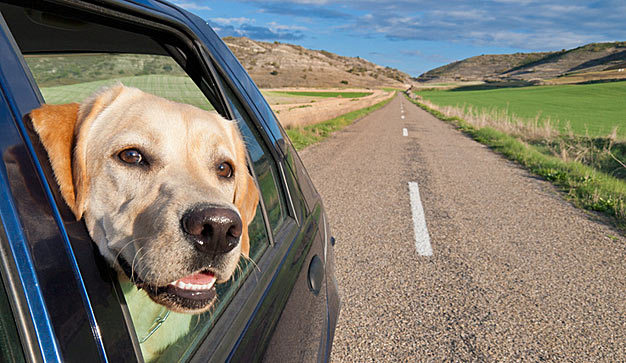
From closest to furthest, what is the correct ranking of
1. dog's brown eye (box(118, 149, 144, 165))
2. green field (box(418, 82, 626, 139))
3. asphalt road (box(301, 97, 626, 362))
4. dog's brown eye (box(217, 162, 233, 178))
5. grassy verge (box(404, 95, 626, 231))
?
dog's brown eye (box(118, 149, 144, 165)) < dog's brown eye (box(217, 162, 233, 178)) < asphalt road (box(301, 97, 626, 362)) < grassy verge (box(404, 95, 626, 231)) < green field (box(418, 82, 626, 139))

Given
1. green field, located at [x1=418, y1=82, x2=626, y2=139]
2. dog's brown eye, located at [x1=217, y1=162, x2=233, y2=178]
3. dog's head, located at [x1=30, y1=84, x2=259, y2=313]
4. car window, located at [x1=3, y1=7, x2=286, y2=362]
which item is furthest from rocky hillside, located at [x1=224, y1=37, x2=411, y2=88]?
dog's head, located at [x1=30, y1=84, x2=259, y2=313]

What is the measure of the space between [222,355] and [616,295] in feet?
13.5

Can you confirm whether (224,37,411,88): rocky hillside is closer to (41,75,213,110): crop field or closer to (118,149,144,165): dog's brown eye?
(41,75,213,110): crop field

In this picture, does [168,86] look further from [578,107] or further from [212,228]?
[578,107]

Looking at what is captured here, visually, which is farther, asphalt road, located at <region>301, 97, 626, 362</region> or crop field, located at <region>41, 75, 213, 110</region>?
asphalt road, located at <region>301, 97, 626, 362</region>

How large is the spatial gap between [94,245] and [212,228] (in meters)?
0.30

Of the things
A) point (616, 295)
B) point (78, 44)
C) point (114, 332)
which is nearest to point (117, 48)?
point (78, 44)

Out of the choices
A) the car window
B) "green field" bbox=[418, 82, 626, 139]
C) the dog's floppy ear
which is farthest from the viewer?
"green field" bbox=[418, 82, 626, 139]

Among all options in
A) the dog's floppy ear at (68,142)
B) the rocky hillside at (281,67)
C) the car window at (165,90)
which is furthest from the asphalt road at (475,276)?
the rocky hillside at (281,67)

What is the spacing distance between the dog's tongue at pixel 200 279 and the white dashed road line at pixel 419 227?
3830 millimetres

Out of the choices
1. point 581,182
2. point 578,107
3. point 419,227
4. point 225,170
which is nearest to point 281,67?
point 578,107

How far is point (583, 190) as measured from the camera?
7840 millimetres

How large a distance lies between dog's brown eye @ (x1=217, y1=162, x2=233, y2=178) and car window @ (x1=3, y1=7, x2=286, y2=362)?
326 mm

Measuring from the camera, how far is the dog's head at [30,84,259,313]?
1070 mm
